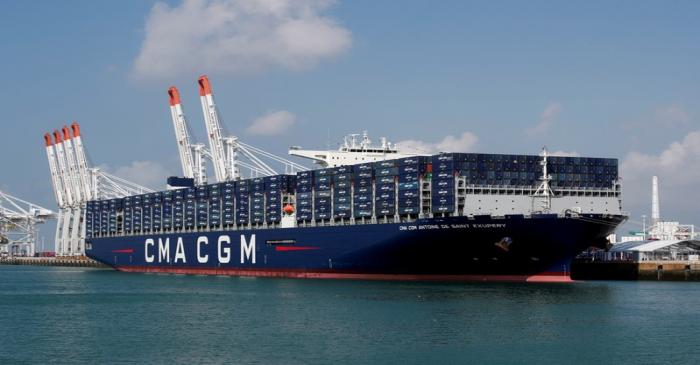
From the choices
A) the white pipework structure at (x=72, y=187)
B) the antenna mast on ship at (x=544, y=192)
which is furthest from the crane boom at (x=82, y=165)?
the antenna mast on ship at (x=544, y=192)

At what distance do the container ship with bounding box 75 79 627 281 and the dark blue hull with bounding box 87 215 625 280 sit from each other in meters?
0.07

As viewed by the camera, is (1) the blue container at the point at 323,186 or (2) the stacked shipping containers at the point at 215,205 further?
(2) the stacked shipping containers at the point at 215,205

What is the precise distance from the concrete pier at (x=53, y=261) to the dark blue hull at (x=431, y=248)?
2368 inches

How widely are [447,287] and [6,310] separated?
2732 cm

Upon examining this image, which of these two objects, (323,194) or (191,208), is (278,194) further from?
(191,208)

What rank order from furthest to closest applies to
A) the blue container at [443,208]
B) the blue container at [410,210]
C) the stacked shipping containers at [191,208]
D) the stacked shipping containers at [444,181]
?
the stacked shipping containers at [191,208] → the blue container at [410,210] → the stacked shipping containers at [444,181] → the blue container at [443,208]

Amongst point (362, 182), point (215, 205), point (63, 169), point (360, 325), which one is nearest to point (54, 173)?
point (63, 169)

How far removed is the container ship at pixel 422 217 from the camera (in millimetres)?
62938

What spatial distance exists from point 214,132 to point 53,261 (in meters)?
74.3

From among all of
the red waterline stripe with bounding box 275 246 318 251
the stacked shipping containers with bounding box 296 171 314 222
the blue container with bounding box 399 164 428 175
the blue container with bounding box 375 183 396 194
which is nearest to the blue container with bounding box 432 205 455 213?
the blue container with bounding box 399 164 428 175

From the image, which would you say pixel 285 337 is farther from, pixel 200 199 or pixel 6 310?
pixel 200 199

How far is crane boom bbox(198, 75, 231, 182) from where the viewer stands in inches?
3706

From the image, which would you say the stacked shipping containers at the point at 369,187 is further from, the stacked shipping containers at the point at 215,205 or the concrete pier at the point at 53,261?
the concrete pier at the point at 53,261

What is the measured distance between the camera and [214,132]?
94500 millimetres
